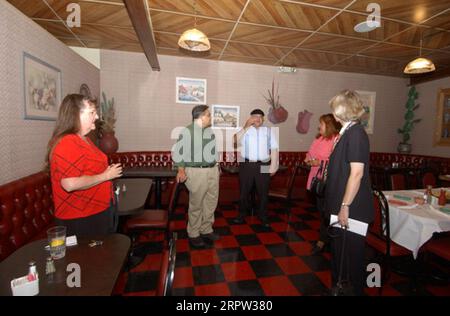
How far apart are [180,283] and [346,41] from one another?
15.4ft

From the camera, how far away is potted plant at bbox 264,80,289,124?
6227 millimetres

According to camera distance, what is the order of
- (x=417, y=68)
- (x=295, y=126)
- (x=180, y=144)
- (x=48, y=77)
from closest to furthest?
(x=180, y=144) < (x=48, y=77) < (x=417, y=68) < (x=295, y=126)

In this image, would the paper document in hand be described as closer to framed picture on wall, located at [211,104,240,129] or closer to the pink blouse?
the pink blouse

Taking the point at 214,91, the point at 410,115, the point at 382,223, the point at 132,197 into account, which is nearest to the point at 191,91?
the point at 214,91

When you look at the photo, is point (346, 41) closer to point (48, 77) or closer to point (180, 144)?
point (180, 144)

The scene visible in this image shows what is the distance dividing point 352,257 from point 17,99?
386cm

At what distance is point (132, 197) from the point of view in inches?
106

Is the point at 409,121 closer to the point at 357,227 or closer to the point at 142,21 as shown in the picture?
the point at 357,227

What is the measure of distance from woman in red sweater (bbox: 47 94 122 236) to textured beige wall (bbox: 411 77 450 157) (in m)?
7.74

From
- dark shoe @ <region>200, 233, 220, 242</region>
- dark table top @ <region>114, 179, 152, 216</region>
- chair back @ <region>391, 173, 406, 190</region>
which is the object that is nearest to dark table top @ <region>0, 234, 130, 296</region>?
dark table top @ <region>114, 179, 152, 216</region>

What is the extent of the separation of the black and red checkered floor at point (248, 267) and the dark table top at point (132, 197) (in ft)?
2.17

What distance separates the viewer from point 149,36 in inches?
141
